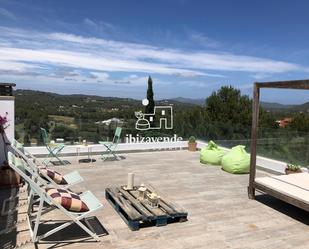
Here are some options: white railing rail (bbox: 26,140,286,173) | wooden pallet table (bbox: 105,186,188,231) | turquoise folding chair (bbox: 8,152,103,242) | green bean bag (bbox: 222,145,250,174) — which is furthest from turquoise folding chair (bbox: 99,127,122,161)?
turquoise folding chair (bbox: 8,152,103,242)

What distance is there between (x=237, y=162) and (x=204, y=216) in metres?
3.05

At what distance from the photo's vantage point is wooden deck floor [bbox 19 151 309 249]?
4.25 metres

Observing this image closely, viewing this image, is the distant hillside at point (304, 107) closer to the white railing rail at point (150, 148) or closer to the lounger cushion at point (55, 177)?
the white railing rail at point (150, 148)

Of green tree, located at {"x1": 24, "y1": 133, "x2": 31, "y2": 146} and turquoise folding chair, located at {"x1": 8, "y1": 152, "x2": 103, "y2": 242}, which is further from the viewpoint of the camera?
green tree, located at {"x1": 24, "y1": 133, "x2": 31, "y2": 146}

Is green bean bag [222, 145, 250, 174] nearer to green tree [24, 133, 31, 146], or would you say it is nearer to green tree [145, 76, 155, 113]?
green tree [24, 133, 31, 146]

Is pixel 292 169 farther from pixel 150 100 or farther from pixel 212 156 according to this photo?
pixel 150 100

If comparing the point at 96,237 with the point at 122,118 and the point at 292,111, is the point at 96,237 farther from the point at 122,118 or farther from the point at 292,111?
the point at 292,111

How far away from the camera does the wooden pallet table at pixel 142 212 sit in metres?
4.64

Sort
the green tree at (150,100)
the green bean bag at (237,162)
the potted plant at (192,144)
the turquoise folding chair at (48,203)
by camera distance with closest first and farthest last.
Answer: the turquoise folding chair at (48,203)
the green bean bag at (237,162)
the potted plant at (192,144)
the green tree at (150,100)

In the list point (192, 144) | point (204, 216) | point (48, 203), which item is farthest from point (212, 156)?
point (48, 203)

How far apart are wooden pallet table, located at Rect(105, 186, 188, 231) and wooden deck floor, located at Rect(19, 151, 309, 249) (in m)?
0.09

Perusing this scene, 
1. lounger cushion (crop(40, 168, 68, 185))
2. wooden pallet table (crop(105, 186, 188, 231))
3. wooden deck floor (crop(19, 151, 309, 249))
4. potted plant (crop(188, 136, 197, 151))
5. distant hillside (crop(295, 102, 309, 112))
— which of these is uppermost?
distant hillside (crop(295, 102, 309, 112))

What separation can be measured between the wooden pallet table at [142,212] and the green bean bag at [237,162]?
9.92ft

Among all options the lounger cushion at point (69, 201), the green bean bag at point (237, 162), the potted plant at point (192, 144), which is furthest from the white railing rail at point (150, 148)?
the lounger cushion at point (69, 201)
